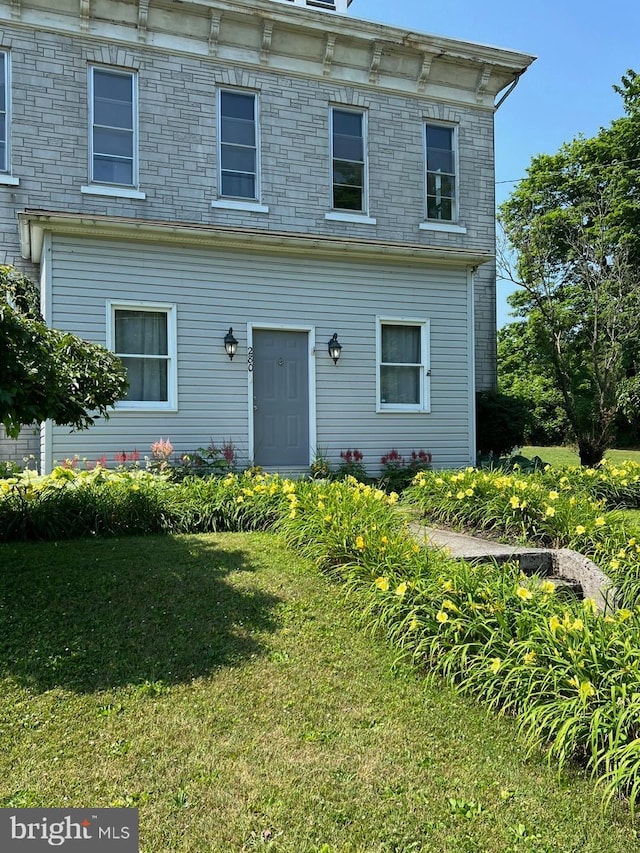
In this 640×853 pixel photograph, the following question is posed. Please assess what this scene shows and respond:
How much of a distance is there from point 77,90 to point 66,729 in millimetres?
10822

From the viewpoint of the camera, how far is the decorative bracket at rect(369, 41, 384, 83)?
12.3 m

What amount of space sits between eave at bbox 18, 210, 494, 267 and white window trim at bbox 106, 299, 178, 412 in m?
0.91

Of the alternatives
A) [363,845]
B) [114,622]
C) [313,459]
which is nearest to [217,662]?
[114,622]

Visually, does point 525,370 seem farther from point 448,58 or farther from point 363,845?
point 363,845

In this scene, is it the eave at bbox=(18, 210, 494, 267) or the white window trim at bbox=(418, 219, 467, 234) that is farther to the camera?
the white window trim at bbox=(418, 219, 467, 234)

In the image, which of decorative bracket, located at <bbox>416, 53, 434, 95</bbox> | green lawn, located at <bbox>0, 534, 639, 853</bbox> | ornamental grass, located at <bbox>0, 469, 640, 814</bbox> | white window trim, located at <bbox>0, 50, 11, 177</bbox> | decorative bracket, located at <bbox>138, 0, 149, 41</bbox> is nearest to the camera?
green lawn, located at <bbox>0, 534, 639, 853</bbox>

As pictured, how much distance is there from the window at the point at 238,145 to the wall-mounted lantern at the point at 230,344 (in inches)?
136

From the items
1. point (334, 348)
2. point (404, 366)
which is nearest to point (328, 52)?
point (334, 348)

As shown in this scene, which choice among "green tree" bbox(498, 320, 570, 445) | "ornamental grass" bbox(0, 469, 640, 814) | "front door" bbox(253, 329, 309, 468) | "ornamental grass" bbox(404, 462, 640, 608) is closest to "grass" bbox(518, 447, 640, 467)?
"green tree" bbox(498, 320, 570, 445)

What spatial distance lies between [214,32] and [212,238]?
4648mm

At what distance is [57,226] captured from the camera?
864 centimetres

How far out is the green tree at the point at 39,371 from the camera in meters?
4.05

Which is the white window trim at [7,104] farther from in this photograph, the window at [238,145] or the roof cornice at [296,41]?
the window at [238,145]

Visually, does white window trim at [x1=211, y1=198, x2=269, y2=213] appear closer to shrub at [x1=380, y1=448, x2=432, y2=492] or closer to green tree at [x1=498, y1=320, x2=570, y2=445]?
shrub at [x1=380, y1=448, x2=432, y2=492]
